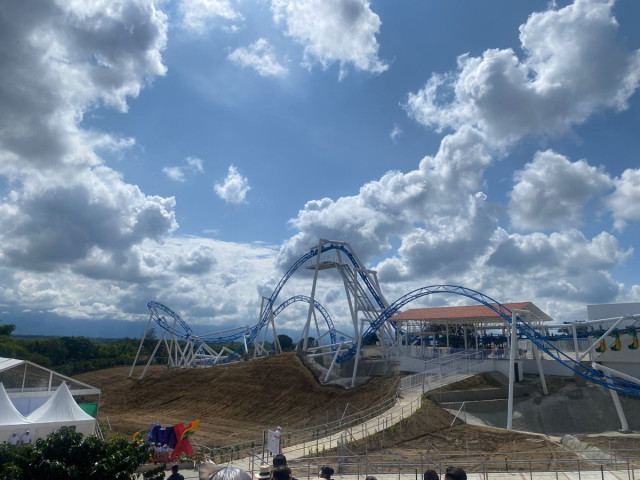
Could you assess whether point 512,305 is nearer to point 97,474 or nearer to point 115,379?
point 97,474

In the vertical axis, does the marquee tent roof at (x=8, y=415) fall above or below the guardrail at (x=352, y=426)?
above

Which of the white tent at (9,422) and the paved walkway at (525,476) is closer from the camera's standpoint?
the paved walkway at (525,476)

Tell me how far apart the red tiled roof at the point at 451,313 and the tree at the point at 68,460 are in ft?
87.5

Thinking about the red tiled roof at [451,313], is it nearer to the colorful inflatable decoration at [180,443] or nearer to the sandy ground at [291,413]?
the sandy ground at [291,413]

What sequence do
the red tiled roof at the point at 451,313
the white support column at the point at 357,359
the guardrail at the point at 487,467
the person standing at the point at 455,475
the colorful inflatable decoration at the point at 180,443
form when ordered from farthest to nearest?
1. the white support column at the point at 357,359
2. the red tiled roof at the point at 451,313
3. the colorful inflatable decoration at the point at 180,443
4. the guardrail at the point at 487,467
5. the person standing at the point at 455,475

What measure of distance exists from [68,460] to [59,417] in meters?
8.22

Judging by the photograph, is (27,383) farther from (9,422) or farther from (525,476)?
(525,476)

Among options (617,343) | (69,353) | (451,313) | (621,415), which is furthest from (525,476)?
(69,353)

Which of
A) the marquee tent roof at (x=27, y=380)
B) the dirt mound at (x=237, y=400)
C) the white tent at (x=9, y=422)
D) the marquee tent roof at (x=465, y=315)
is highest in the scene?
the marquee tent roof at (x=465, y=315)

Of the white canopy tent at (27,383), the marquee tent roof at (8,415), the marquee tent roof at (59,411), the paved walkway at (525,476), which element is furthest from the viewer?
the white canopy tent at (27,383)

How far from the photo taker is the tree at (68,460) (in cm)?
870

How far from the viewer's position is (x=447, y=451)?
18516 mm

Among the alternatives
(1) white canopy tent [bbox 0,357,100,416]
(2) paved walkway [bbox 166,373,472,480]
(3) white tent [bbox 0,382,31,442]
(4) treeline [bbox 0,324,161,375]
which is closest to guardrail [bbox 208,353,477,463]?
(2) paved walkway [bbox 166,373,472,480]

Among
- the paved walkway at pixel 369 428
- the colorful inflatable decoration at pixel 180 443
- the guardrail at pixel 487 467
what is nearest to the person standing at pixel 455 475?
the guardrail at pixel 487 467
